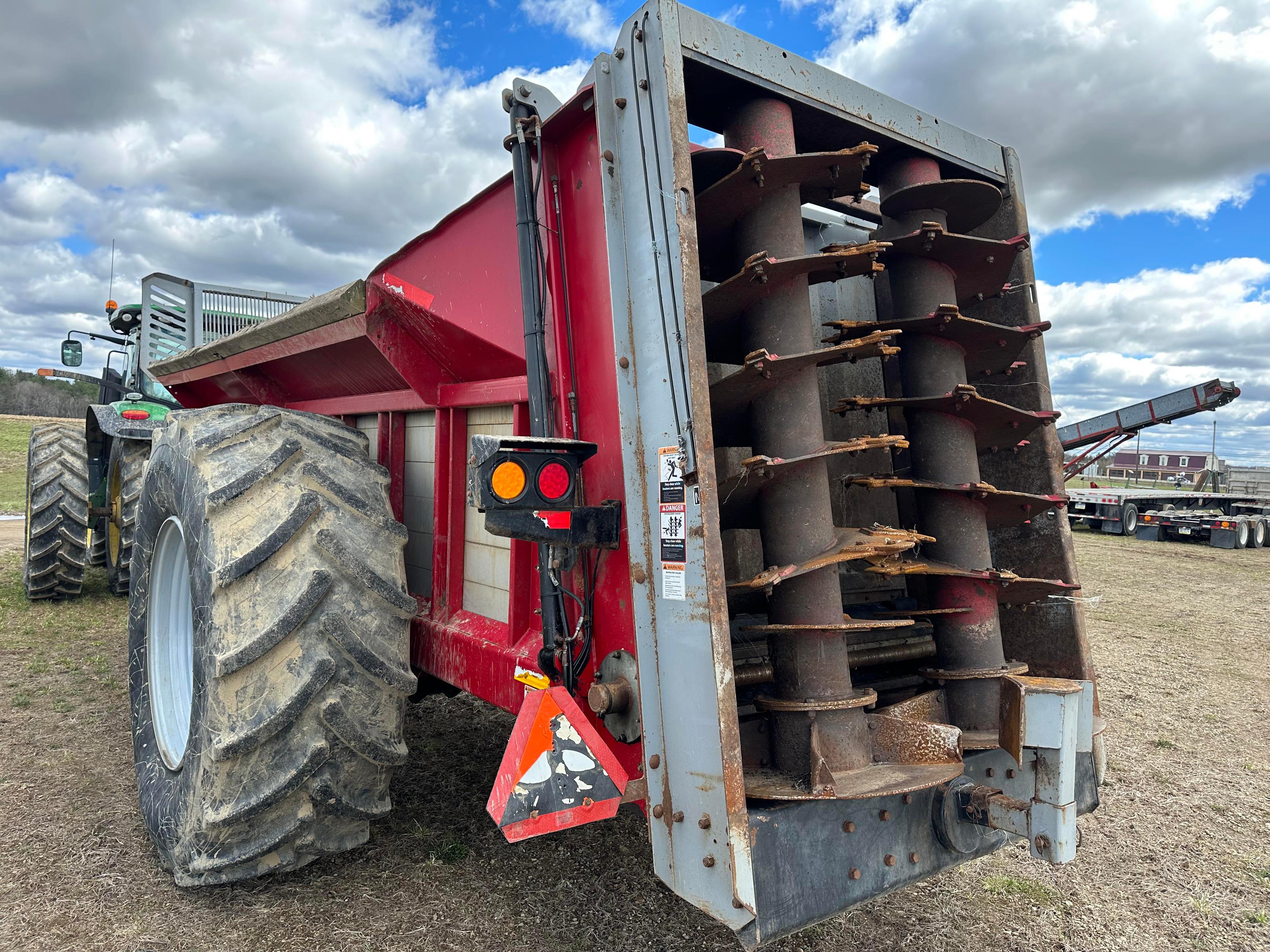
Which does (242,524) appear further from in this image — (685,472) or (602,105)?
(602,105)

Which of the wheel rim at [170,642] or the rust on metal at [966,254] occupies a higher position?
the rust on metal at [966,254]

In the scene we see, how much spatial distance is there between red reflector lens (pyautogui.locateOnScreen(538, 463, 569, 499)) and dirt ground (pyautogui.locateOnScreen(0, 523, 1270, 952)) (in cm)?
137

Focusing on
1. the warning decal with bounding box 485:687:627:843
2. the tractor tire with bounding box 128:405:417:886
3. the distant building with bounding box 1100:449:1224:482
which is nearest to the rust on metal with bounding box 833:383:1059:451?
the warning decal with bounding box 485:687:627:843

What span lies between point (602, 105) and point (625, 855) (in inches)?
95.7

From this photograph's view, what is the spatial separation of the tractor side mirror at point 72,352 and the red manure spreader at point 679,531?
5.96m

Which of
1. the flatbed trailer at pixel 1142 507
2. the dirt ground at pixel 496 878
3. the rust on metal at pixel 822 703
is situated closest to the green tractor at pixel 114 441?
the dirt ground at pixel 496 878

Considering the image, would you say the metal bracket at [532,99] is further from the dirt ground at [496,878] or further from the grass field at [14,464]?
the grass field at [14,464]

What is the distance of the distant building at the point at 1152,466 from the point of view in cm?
3444

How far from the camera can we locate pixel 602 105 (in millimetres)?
1978

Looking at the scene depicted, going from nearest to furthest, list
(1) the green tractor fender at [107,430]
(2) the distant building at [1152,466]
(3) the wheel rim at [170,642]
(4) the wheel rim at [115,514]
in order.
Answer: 1. (3) the wheel rim at [170,642]
2. (1) the green tractor fender at [107,430]
3. (4) the wheel rim at [115,514]
4. (2) the distant building at [1152,466]

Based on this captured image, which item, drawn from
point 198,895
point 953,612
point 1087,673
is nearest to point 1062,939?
point 1087,673

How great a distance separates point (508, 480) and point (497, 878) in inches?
62.1

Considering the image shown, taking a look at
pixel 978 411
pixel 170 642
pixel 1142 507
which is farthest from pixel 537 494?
pixel 1142 507

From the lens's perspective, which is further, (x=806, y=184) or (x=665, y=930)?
(x=665, y=930)
